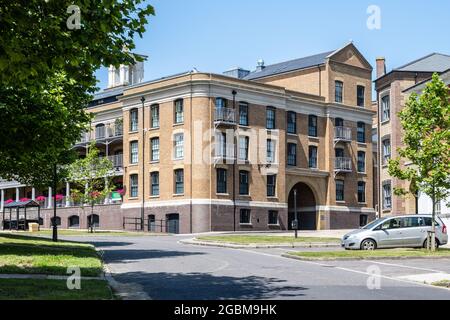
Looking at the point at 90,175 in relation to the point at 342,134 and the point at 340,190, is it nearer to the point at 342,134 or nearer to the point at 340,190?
the point at 340,190

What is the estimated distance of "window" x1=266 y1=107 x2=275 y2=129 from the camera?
5906 cm

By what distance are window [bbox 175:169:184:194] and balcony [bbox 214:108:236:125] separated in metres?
4.91

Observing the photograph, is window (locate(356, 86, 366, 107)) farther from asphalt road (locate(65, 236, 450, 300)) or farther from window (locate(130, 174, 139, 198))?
asphalt road (locate(65, 236, 450, 300))

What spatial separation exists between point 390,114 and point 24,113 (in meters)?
32.7

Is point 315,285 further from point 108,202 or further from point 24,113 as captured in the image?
point 108,202

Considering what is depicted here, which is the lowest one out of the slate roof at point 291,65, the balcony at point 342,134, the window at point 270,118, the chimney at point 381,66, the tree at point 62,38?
the tree at point 62,38

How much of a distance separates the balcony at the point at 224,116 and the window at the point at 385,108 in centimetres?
1189

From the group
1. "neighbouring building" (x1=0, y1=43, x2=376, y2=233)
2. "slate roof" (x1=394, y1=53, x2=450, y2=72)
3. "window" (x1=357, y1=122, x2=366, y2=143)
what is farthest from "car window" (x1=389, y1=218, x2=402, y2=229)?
"window" (x1=357, y1=122, x2=366, y2=143)

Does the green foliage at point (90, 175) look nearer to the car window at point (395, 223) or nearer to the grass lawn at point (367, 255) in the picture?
the car window at point (395, 223)

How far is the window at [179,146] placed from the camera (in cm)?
5523

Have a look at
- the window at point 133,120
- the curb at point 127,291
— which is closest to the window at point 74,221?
the window at point 133,120

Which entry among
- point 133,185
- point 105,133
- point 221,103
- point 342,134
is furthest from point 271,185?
point 105,133

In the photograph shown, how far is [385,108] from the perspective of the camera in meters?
50.2
